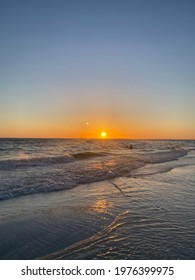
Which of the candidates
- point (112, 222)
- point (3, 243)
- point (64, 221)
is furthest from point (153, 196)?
point (3, 243)

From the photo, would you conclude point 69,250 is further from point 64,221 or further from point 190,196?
point 190,196

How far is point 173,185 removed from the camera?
36.9 feet

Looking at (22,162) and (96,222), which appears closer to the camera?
(96,222)

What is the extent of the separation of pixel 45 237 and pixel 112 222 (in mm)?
1799

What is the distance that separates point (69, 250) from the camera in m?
4.85

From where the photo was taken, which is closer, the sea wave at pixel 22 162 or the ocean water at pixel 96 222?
the ocean water at pixel 96 222

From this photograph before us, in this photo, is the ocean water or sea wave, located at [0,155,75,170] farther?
sea wave, located at [0,155,75,170]

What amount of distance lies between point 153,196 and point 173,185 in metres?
2.53

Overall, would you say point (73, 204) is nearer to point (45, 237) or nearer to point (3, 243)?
point (45, 237)

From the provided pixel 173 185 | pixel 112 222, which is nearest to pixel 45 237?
pixel 112 222

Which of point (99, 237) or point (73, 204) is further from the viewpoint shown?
point (73, 204)

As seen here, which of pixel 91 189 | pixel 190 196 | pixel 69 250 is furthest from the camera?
pixel 91 189
